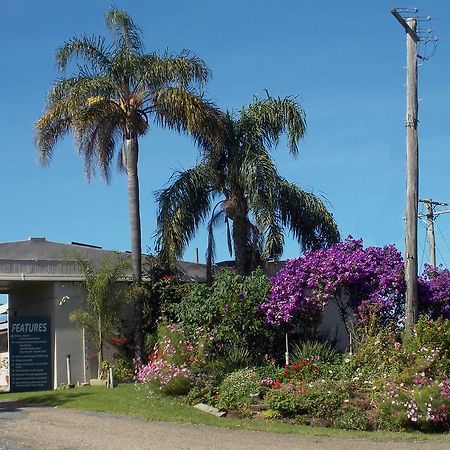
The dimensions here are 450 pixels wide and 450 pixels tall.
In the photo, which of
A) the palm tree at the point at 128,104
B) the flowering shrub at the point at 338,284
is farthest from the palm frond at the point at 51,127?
the flowering shrub at the point at 338,284

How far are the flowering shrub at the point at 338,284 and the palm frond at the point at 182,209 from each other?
4.48m

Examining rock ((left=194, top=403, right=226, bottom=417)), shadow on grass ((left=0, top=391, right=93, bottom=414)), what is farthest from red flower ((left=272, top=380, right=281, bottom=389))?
shadow on grass ((left=0, top=391, right=93, bottom=414))

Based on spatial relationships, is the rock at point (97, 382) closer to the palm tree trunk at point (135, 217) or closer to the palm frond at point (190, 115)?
the palm tree trunk at point (135, 217)

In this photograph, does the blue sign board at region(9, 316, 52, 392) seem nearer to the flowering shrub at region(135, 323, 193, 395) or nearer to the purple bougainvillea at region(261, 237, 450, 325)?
the flowering shrub at region(135, 323, 193, 395)

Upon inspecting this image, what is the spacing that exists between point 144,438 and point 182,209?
464 inches

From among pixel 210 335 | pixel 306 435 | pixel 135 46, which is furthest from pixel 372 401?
pixel 135 46

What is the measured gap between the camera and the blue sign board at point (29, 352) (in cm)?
2636

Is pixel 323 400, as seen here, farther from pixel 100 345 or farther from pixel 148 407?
pixel 100 345

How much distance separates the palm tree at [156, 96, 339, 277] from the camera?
2539 cm

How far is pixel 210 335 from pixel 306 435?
610cm

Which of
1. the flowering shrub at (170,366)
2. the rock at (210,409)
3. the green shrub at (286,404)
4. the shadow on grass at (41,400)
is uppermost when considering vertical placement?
the flowering shrub at (170,366)

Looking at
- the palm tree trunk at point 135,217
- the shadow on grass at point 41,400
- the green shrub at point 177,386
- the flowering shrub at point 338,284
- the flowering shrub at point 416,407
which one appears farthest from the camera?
the palm tree trunk at point 135,217

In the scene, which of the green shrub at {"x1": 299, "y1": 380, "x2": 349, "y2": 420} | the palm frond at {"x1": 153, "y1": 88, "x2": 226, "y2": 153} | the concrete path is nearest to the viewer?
the concrete path

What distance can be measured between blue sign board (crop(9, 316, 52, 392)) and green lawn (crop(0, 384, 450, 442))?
7.63ft
